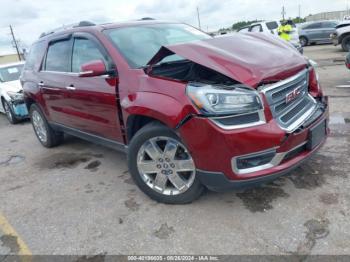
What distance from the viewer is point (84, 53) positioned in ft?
13.0

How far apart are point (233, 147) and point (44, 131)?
400 cm

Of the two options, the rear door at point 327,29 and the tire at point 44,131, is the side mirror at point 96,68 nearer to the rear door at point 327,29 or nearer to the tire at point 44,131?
the tire at point 44,131

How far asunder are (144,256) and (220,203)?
3.07 feet

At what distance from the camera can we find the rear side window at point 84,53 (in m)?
3.70

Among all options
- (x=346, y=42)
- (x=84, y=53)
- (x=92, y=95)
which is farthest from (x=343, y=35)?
(x=92, y=95)

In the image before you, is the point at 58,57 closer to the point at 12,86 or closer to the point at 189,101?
the point at 189,101

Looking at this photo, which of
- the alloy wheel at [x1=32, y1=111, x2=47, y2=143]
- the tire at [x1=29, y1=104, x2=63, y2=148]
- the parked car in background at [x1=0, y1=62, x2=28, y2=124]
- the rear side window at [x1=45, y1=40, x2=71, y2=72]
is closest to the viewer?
the rear side window at [x1=45, y1=40, x2=71, y2=72]

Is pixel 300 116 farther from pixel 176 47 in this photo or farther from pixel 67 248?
pixel 67 248

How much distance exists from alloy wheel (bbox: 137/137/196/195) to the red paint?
0.61ft

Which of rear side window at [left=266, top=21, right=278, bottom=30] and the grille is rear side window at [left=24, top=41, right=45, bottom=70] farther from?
rear side window at [left=266, top=21, right=278, bottom=30]

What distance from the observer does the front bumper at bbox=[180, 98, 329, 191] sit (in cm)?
255

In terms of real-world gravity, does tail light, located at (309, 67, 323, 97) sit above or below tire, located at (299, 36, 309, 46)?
above

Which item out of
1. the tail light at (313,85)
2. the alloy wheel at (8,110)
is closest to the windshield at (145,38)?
the tail light at (313,85)

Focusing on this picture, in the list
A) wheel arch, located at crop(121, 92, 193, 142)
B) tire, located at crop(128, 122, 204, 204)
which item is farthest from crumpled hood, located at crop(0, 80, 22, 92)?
tire, located at crop(128, 122, 204, 204)
